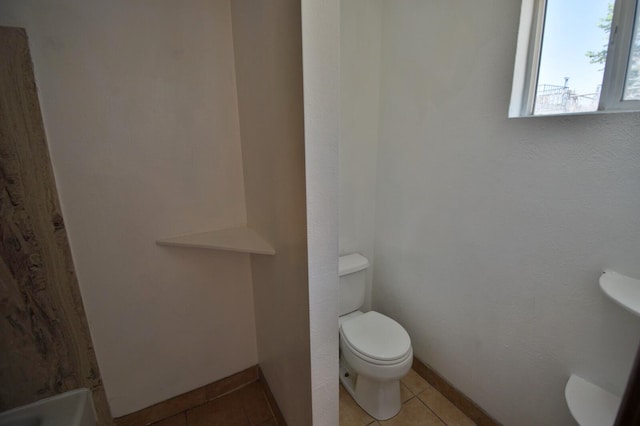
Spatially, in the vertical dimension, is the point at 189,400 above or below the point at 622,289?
below

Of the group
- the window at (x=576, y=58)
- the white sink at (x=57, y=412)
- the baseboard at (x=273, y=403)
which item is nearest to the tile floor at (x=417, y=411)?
the baseboard at (x=273, y=403)

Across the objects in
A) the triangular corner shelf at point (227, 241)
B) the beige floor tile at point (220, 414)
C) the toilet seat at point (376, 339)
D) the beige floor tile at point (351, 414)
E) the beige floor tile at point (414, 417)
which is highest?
the triangular corner shelf at point (227, 241)

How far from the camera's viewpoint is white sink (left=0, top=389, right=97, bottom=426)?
115cm

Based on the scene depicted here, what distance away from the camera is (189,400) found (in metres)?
1.53

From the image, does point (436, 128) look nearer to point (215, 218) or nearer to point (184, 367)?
point (215, 218)

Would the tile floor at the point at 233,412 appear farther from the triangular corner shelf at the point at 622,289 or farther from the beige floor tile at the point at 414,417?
the triangular corner shelf at the point at 622,289

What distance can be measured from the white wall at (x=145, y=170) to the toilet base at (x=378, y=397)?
0.82m

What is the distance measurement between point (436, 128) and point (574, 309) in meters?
0.98

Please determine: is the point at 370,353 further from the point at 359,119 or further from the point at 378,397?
the point at 359,119

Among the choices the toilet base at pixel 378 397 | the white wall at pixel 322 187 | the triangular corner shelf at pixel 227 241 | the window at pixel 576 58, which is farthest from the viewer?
the toilet base at pixel 378 397

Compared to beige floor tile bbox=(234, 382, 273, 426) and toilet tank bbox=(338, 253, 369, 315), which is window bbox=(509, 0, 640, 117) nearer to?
toilet tank bbox=(338, 253, 369, 315)

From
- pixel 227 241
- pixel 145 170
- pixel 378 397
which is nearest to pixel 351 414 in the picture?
pixel 378 397

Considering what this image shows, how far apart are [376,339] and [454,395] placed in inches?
22.0

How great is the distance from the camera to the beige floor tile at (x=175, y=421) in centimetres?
145
